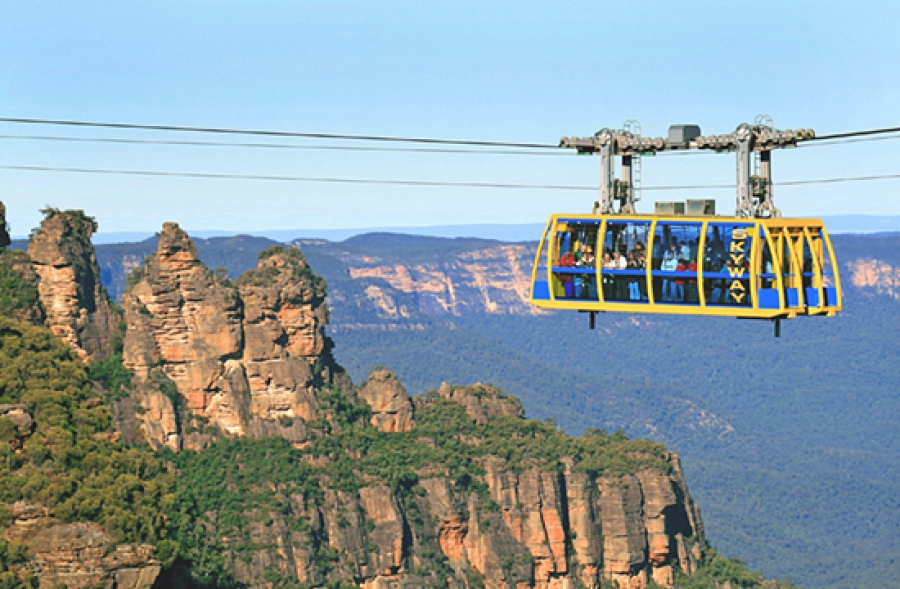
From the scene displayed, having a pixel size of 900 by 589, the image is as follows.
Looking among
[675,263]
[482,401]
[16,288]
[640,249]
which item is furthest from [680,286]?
[482,401]

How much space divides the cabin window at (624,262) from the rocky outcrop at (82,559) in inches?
655

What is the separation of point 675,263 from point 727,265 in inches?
64.1

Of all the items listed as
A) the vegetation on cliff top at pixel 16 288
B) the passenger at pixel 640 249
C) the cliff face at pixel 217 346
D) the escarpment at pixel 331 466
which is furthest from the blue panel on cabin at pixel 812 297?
the cliff face at pixel 217 346

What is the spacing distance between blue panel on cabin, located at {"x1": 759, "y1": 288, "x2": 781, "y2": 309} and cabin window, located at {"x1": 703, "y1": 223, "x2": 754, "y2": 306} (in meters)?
0.33

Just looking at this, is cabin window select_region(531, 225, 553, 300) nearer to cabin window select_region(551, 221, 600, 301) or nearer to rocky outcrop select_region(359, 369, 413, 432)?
cabin window select_region(551, 221, 600, 301)

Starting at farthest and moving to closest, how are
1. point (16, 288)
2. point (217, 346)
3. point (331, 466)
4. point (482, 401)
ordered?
point (482, 401), point (331, 466), point (217, 346), point (16, 288)

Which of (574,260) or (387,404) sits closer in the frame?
(574,260)

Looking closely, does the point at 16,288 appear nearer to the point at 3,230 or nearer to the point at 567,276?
the point at 3,230

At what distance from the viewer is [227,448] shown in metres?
118

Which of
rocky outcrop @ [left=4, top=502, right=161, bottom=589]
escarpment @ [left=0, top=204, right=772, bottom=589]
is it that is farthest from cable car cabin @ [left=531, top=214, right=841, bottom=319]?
escarpment @ [left=0, top=204, right=772, bottom=589]

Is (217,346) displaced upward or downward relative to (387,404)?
upward

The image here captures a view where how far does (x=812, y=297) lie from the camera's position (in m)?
46.3

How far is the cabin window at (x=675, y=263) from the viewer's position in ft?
154

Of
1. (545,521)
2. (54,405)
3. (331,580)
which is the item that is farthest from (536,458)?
(54,405)
